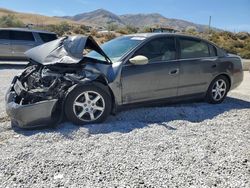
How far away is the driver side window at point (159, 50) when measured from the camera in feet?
19.6

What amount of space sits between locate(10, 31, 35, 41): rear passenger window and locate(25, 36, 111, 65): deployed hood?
1022 centimetres

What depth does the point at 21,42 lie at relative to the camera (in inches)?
600

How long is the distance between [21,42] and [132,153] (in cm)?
1257

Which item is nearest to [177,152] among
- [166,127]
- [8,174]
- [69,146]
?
[166,127]

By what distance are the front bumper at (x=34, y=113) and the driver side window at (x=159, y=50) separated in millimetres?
1873

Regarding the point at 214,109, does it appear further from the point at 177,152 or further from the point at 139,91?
the point at 177,152

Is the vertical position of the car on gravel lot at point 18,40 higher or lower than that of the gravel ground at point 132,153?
higher

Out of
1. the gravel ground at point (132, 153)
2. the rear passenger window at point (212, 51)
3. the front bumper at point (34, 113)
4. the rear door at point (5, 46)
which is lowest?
the gravel ground at point (132, 153)

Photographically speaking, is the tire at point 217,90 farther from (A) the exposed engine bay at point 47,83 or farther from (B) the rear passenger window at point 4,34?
(B) the rear passenger window at point 4,34

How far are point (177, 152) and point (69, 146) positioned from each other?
4.62 feet

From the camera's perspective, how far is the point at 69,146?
427 cm

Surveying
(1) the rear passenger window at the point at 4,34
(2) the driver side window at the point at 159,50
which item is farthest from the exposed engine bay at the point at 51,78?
(1) the rear passenger window at the point at 4,34

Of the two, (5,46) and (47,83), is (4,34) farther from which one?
(47,83)

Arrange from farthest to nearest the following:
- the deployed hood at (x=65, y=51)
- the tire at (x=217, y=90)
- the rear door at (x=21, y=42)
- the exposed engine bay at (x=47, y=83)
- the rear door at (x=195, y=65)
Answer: the rear door at (x=21, y=42), the tire at (x=217, y=90), the rear door at (x=195, y=65), the deployed hood at (x=65, y=51), the exposed engine bay at (x=47, y=83)
